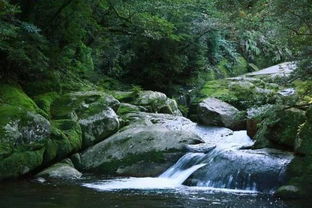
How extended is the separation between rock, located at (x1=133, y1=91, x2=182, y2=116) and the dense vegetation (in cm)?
215

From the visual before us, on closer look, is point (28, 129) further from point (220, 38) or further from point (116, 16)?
point (220, 38)

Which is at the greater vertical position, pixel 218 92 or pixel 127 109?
pixel 218 92

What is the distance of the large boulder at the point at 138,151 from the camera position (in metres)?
11.1

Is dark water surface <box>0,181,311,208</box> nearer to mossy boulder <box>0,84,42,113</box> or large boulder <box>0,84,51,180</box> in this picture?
large boulder <box>0,84,51,180</box>

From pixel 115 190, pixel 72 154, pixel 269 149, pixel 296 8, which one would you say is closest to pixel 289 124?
pixel 269 149

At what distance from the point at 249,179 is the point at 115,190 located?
2835mm

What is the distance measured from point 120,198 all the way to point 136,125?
487 cm

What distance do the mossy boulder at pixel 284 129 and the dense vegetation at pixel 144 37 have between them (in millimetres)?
1374

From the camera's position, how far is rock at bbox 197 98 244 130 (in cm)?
1503

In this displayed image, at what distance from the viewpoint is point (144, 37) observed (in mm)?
19062

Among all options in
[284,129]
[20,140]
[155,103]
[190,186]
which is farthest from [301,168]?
A: [155,103]

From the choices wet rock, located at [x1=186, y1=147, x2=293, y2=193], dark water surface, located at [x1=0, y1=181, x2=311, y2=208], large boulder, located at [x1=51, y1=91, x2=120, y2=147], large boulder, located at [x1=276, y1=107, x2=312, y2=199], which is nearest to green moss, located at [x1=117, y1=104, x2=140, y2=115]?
large boulder, located at [x1=51, y1=91, x2=120, y2=147]

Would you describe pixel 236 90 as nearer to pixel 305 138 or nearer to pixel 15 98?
pixel 305 138

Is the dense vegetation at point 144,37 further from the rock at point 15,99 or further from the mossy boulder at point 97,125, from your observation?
the mossy boulder at point 97,125
